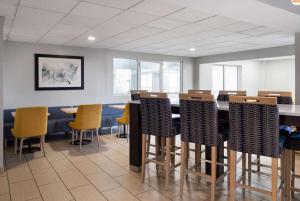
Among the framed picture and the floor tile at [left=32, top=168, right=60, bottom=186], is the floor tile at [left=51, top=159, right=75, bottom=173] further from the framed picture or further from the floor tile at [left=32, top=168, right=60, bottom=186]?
the framed picture

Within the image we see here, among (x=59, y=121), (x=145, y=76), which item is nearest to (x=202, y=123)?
(x=59, y=121)

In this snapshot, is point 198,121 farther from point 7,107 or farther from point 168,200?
point 7,107

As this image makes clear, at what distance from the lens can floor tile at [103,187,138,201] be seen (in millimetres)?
2633

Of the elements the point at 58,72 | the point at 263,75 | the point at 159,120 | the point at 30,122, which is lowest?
the point at 30,122

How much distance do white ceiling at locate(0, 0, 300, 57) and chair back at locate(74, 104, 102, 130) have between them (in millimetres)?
1427

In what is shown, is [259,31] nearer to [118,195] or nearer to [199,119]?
[199,119]

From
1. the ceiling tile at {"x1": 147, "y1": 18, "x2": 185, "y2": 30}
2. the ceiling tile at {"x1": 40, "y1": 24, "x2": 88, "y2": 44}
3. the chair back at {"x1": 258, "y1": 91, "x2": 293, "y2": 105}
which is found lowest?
the chair back at {"x1": 258, "y1": 91, "x2": 293, "y2": 105}

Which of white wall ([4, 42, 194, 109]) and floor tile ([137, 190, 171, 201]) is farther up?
white wall ([4, 42, 194, 109])

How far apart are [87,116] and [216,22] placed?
9.50 ft

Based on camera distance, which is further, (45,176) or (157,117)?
(45,176)

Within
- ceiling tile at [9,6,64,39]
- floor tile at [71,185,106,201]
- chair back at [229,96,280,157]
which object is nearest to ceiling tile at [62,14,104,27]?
ceiling tile at [9,6,64,39]

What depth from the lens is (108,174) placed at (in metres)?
3.36

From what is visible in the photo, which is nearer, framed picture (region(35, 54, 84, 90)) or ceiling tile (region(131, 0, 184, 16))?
ceiling tile (region(131, 0, 184, 16))

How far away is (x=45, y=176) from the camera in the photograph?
3285mm
